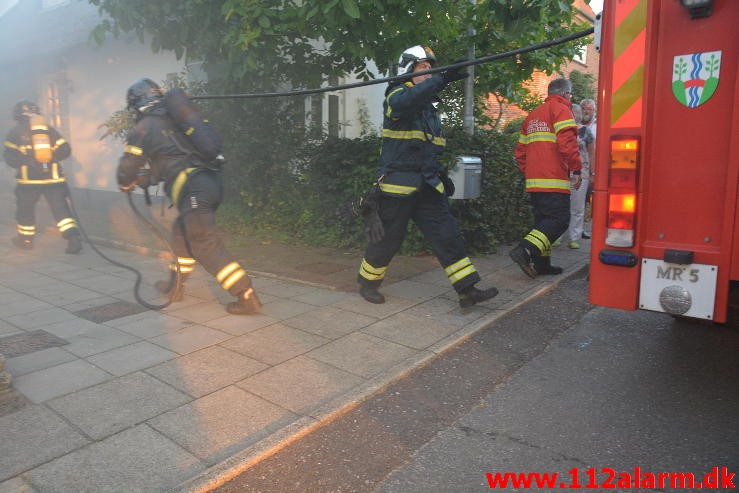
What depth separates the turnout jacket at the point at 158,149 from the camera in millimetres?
4473

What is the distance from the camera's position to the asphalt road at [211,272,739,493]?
2555 mm

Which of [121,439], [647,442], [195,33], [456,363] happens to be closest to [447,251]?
[456,363]

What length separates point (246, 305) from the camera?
4.58m

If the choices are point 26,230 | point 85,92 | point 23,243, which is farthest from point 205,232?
point 85,92

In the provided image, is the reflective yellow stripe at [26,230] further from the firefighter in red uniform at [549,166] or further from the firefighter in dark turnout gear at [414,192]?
the firefighter in red uniform at [549,166]

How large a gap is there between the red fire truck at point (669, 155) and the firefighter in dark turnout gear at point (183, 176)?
276cm

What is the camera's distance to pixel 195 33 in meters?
6.59

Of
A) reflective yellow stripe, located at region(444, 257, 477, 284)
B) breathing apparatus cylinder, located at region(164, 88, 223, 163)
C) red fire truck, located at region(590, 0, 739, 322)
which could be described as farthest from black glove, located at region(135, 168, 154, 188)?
red fire truck, located at region(590, 0, 739, 322)

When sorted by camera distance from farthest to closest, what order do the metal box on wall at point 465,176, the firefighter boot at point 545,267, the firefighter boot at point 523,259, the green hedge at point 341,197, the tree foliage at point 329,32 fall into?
1. the green hedge at point 341,197
2. the metal box on wall at point 465,176
3. the firefighter boot at point 545,267
4. the firefighter boot at point 523,259
5. the tree foliage at point 329,32

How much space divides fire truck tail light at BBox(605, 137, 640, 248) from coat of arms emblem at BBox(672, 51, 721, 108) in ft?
0.90

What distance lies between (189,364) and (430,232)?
2.16m

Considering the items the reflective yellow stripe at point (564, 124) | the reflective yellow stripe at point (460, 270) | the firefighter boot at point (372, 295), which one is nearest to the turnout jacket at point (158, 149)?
the firefighter boot at point (372, 295)

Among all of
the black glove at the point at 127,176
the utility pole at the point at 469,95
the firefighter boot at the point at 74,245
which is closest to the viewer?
the black glove at the point at 127,176

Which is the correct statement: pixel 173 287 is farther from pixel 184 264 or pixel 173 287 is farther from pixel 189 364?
pixel 189 364
